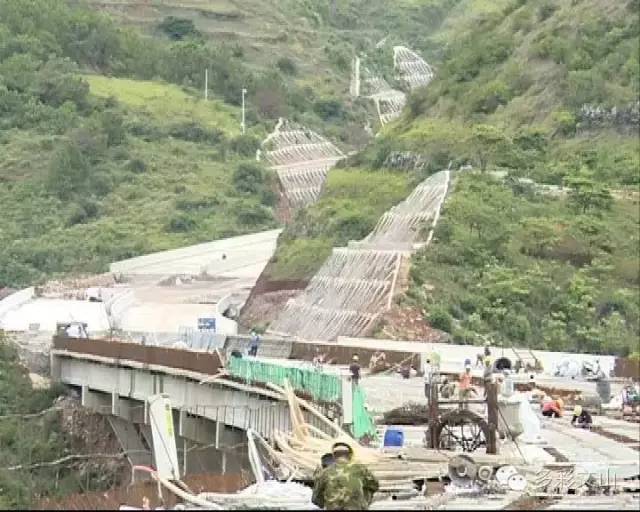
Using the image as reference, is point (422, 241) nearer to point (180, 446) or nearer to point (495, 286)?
point (495, 286)

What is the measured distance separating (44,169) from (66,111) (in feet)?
28.7

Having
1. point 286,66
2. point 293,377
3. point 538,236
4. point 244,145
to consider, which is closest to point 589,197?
point 538,236

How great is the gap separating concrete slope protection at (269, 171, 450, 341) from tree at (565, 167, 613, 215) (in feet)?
14.5

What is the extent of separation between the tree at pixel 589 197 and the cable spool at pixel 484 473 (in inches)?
1420

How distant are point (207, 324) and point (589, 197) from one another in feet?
46.2

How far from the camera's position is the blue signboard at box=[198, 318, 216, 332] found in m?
66.8

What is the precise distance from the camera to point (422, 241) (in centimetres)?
6269

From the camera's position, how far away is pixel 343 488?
21594 mm

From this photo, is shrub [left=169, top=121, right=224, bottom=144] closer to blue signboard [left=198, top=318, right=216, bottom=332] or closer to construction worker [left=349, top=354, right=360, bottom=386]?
blue signboard [left=198, top=318, right=216, bottom=332]

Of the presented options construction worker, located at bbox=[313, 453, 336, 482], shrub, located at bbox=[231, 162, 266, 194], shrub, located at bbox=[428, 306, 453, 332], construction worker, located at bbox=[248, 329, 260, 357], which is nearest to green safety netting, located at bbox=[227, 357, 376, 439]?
construction worker, located at bbox=[248, 329, 260, 357]

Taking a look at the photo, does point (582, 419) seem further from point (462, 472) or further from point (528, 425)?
point (462, 472)

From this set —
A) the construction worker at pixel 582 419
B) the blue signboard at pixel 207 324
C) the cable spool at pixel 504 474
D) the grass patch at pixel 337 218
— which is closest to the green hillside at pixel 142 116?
the grass patch at pixel 337 218

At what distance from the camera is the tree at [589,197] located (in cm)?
6153

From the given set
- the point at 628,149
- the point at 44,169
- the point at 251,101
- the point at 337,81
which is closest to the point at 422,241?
the point at 628,149
